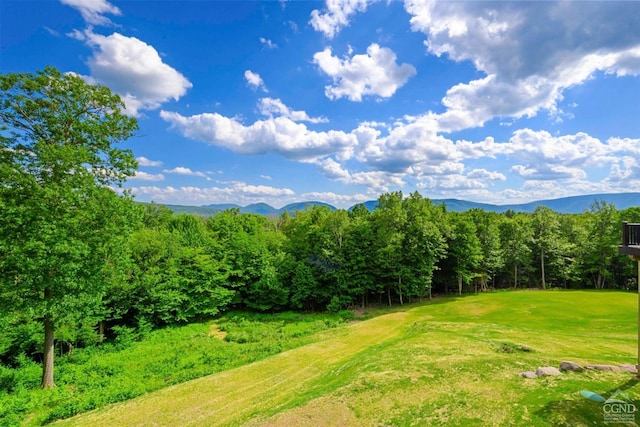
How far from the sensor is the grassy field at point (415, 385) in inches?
289

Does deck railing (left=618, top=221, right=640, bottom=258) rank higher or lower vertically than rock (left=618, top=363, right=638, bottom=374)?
higher

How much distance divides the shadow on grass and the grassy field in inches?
0.9

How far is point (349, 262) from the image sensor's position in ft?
105

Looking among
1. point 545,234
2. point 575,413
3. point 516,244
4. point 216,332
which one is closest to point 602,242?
point 545,234

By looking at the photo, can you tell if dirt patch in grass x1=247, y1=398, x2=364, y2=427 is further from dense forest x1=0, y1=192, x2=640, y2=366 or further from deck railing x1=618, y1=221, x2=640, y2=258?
dense forest x1=0, y1=192, x2=640, y2=366

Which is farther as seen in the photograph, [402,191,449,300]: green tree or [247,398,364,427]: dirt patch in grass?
[402,191,449,300]: green tree

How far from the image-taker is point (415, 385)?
8.98 metres

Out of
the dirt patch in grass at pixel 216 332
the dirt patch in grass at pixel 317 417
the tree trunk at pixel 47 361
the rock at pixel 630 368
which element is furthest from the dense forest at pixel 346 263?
the rock at pixel 630 368

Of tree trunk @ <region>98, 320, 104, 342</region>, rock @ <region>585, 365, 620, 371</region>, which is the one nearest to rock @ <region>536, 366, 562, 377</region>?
rock @ <region>585, 365, 620, 371</region>

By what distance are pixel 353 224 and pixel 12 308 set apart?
1067 inches

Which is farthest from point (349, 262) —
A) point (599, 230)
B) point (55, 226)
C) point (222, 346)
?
point (599, 230)

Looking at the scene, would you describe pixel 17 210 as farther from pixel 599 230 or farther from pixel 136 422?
pixel 599 230

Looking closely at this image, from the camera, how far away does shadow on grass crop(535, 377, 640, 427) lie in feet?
20.7

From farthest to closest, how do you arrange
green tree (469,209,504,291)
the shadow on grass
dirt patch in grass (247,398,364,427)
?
green tree (469,209,504,291), dirt patch in grass (247,398,364,427), the shadow on grass
